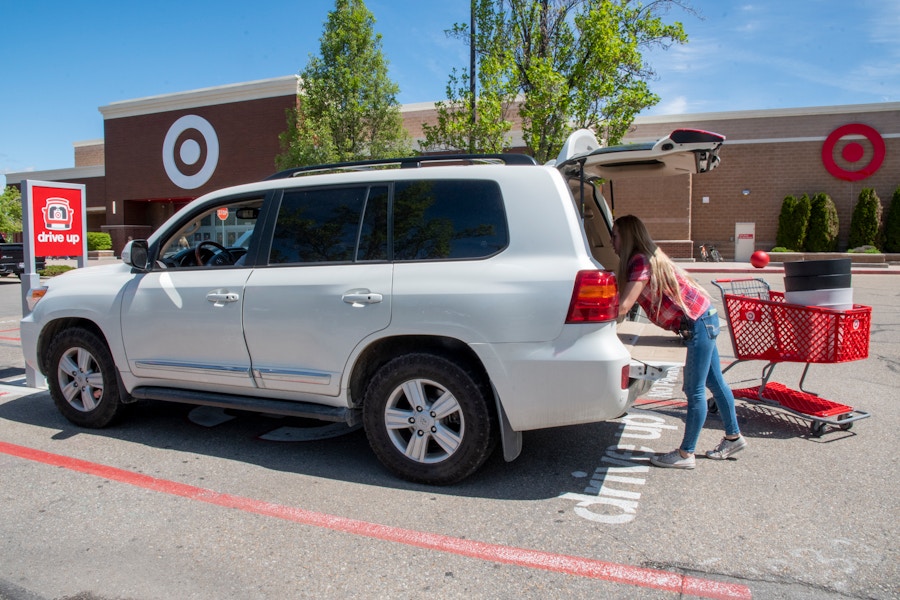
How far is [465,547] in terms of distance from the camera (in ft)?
10.7

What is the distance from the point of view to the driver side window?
4.86 m

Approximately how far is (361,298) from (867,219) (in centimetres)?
2813

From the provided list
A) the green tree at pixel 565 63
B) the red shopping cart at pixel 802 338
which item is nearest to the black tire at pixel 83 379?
the red shopping cart at pixel 802 338

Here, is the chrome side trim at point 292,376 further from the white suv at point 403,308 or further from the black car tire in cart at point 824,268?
the black car tire in cart at point 824,268

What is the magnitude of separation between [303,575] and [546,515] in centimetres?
136

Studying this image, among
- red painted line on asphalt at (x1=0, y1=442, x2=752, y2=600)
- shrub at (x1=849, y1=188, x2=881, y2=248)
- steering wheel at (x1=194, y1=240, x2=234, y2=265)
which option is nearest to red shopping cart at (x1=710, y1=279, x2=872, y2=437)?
red painted line on asphalt at (x1=0, y1=442, x2=752, y2=600)

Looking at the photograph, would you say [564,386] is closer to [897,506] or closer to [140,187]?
[897,506]

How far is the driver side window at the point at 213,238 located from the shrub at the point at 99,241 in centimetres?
3264

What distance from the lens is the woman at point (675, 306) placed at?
4.16m

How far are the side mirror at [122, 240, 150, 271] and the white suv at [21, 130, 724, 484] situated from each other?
16 millimetres

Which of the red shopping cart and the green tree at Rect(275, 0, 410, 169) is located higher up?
the green tree at Rect(275, 0, 410, 169)

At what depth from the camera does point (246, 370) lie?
4387 millimetres

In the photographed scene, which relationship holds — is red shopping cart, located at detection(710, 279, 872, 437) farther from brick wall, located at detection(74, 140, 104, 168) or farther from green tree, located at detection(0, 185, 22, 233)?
green tree, located at detection(0, 185, 22, 233)

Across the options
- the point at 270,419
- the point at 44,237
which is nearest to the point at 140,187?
the point at 44,237
